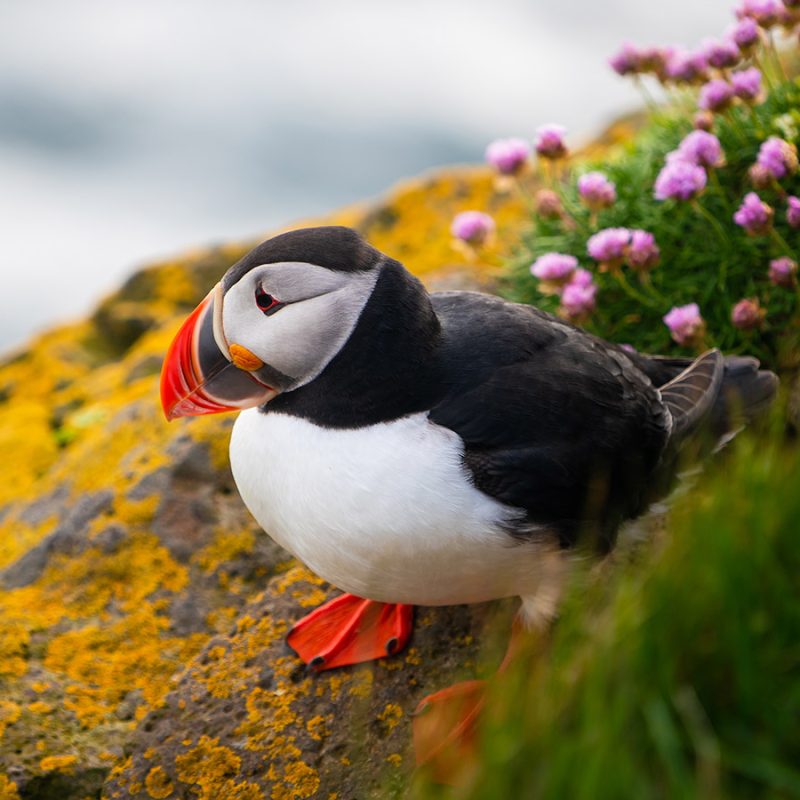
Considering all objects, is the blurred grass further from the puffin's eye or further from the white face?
the puffin's eye

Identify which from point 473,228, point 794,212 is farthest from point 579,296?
point 794,212

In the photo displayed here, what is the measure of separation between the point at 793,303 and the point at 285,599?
267 centimetres

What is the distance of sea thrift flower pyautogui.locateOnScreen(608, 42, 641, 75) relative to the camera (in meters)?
5.21

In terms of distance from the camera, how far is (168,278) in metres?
8.26

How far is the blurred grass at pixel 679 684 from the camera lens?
166 cm

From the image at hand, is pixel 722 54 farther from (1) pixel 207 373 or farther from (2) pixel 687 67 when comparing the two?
(1) pixel 207 373

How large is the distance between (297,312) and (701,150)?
236 cm

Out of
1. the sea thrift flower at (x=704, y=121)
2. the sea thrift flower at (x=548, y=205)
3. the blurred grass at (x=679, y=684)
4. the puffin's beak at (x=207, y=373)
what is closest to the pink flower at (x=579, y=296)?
the sea thrift flower at (x=548, y=205)

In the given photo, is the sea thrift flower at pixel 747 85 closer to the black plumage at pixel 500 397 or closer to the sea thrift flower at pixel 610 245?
the sea thrift flower at pixel 610 245

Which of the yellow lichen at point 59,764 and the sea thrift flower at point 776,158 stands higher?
the sea thrift flower at point 776,158

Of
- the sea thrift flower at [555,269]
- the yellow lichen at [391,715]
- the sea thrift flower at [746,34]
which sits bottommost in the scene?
the yellow lichen at [391,715]

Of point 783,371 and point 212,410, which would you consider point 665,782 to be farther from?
point 783,371

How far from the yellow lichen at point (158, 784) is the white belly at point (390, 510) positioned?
0.94 m

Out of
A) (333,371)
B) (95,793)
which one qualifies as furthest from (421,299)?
(95,793)
